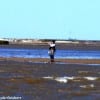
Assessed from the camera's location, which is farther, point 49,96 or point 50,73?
point 50,73

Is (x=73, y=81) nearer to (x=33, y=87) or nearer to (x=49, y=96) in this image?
(x=33, y=87)

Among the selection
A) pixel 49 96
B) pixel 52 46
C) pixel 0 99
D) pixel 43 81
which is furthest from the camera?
pixel 52 46

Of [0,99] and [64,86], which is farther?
[64,86]

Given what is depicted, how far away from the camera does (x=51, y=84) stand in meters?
29.5

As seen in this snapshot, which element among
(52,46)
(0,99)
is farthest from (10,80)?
(52,46)

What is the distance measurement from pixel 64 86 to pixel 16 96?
5.17 m

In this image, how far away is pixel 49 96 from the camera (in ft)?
80.1

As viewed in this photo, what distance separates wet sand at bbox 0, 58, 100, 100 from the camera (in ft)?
81.2

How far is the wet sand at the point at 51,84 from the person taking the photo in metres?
24.8

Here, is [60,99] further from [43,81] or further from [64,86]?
[43,81]

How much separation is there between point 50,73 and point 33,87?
8.89 metres

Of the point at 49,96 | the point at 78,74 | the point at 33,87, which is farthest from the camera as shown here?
the point at 78,74

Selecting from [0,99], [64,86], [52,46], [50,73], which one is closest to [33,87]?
[64,86]

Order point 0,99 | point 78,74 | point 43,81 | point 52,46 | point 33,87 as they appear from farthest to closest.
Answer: point 52,46, point 78,74, point 43,81, point 33,87, point 0,99
